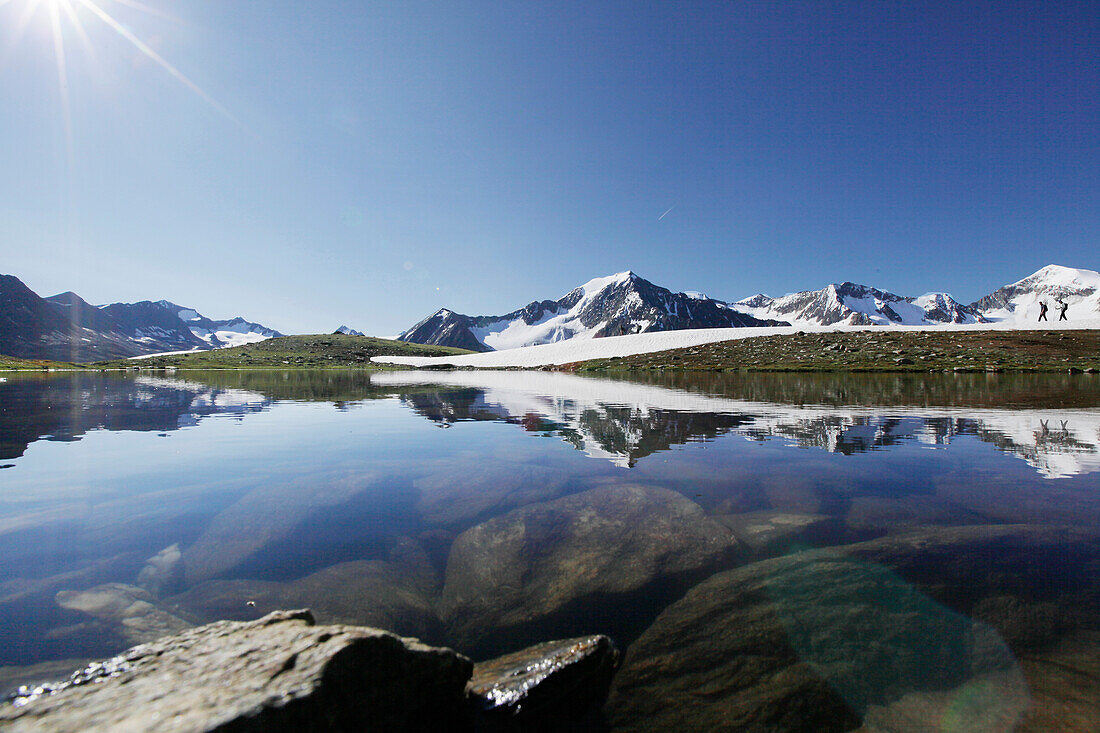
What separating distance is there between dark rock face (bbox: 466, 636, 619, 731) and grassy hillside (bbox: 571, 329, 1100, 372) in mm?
63945

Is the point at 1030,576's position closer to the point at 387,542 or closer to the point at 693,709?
the point at 693,709

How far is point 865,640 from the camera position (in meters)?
4.90

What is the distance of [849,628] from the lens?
510 cm

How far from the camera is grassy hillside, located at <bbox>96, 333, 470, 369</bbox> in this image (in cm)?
13325

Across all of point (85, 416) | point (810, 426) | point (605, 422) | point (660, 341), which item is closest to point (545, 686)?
point (605, 422)

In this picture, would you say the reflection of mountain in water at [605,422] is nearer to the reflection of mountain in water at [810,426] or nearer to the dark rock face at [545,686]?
the reflection of mountain in water at [810,426]

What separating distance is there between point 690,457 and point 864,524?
519 cm

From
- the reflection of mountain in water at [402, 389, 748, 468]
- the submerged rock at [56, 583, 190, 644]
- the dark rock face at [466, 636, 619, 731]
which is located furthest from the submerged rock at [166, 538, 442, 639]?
the reflection of mountain in water at [402, 389, 748, 468]

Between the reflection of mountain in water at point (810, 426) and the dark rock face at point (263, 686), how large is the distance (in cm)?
880

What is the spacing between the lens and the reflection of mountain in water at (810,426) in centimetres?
1345

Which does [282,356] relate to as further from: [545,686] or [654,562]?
[545,686]

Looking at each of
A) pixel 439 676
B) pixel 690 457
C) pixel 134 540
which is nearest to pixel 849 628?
pixel 439 676

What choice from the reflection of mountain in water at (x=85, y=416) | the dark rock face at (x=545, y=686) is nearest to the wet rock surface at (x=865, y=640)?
the dark rock face at (x=545, y=686)

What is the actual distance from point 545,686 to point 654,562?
3.11m
